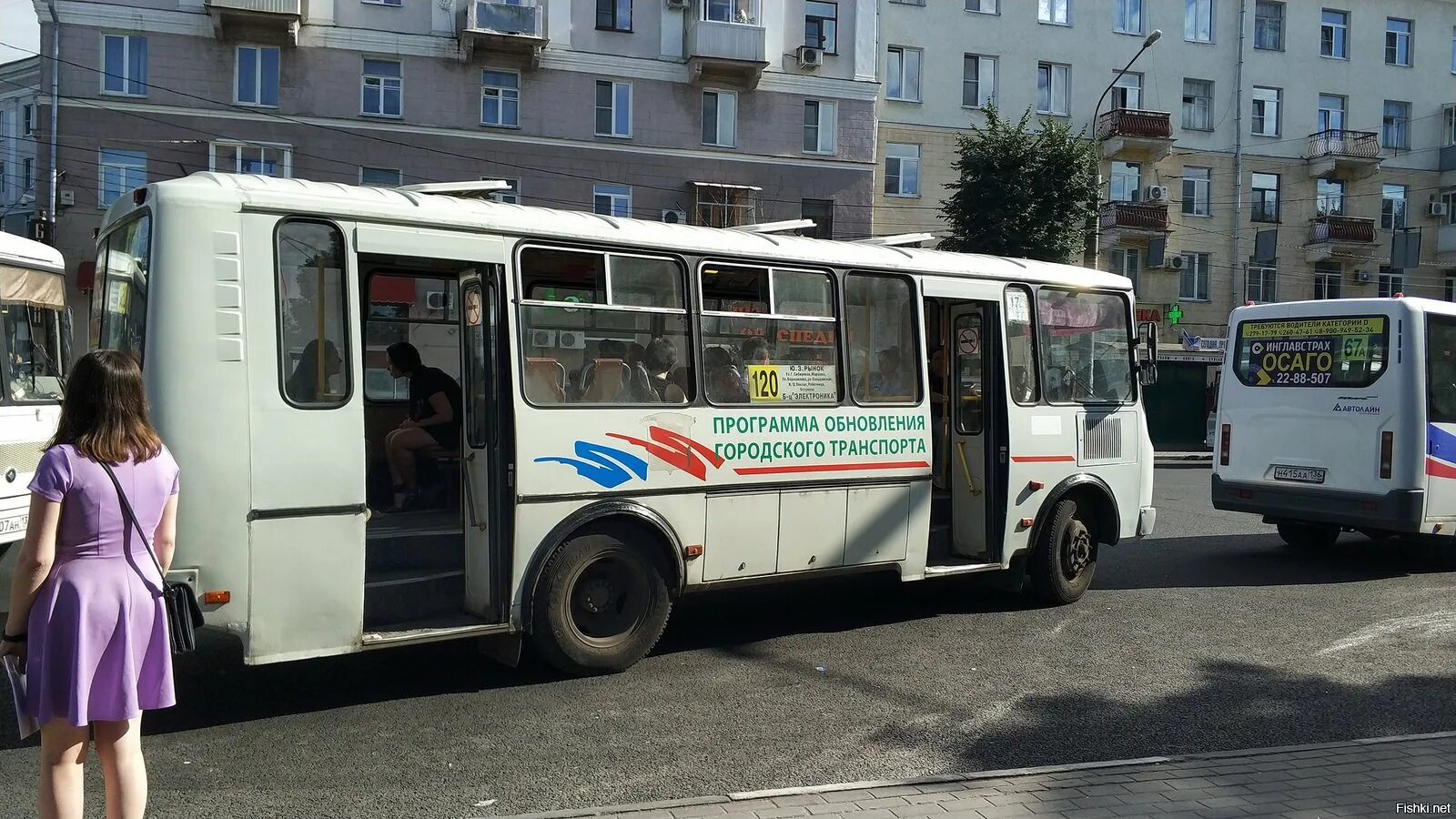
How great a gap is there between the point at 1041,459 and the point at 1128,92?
32361mm

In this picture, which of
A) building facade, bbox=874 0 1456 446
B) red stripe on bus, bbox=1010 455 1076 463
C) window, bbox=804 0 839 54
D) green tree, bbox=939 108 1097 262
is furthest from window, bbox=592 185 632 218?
red stripe on bus, bbox=1010 455 1076 463

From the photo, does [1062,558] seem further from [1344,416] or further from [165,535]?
[165,535]

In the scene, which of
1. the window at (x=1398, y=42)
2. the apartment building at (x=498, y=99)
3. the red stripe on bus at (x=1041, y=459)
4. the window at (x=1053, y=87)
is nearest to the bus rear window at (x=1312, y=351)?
the red stripe on bus at (x=1041, y=459)

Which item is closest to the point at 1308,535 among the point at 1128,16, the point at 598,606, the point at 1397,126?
the point at 598,606

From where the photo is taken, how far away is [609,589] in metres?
7.06

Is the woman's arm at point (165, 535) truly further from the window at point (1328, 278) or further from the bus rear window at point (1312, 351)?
the window at point (1328, 278)

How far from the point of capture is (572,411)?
6781mm

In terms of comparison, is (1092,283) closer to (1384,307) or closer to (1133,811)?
(1384,307)

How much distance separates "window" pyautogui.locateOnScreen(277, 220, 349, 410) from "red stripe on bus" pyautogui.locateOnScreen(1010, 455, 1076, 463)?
5190mm

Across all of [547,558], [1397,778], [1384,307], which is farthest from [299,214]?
[1384,307]

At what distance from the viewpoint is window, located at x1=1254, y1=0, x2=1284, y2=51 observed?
1553 inches

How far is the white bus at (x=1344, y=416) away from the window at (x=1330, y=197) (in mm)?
31935

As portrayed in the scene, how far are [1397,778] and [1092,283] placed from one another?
5.40 meters

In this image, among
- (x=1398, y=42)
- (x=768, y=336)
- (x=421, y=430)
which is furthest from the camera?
(x=1398, y=42)
